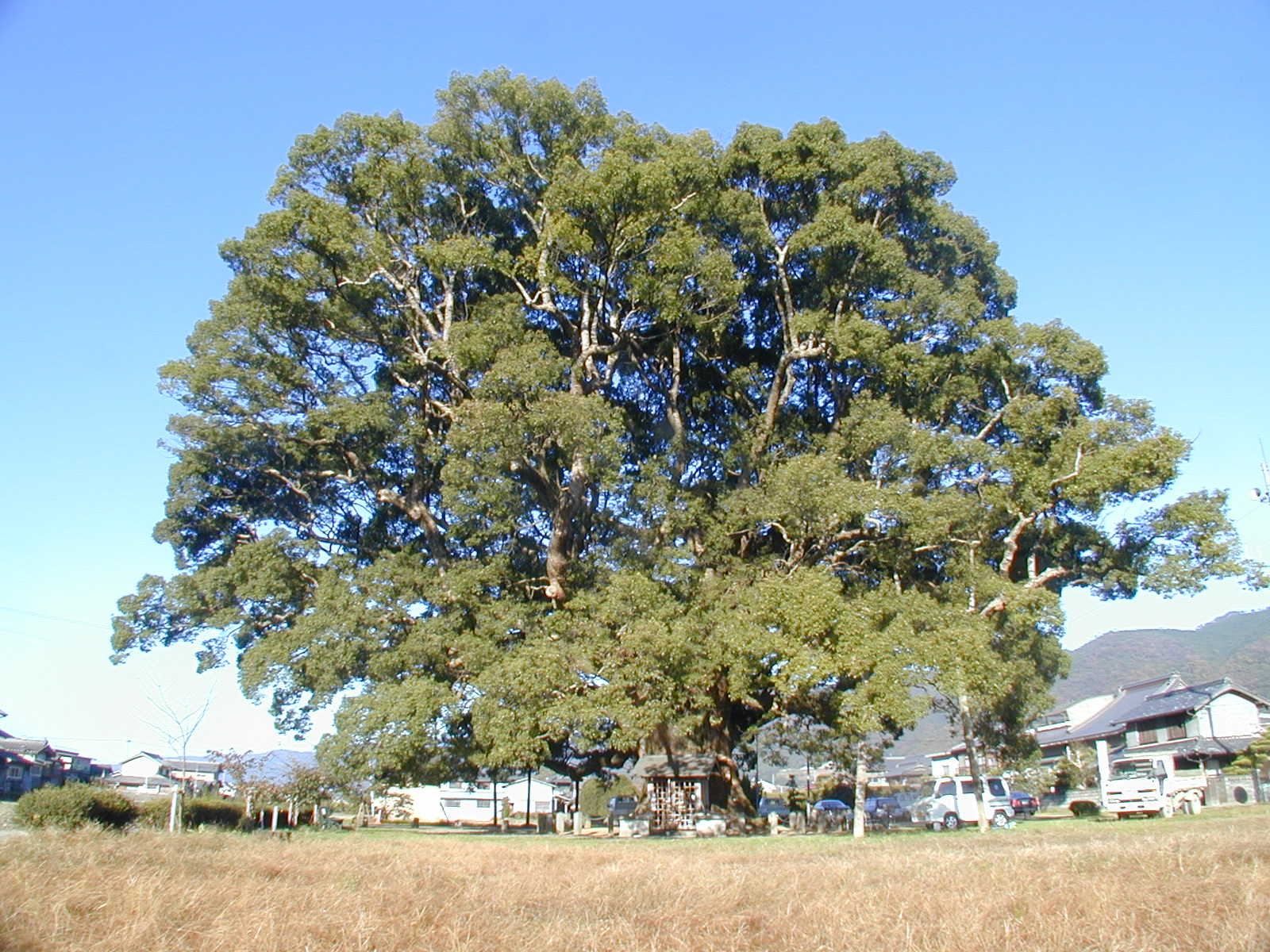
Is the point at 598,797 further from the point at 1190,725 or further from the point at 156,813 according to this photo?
the point at 156,813

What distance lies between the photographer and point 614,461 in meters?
21.8

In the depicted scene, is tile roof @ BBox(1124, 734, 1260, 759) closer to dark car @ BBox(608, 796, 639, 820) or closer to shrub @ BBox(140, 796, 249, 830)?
dark car @ BBox(608, 796, 639, 820)

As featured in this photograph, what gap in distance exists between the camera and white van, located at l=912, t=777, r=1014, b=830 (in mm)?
26672

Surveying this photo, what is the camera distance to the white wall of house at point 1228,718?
3778cm

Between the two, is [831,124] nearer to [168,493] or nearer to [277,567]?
[277,567]

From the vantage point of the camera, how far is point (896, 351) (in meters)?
23.8

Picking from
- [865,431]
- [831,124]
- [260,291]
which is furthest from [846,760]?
[260,291]

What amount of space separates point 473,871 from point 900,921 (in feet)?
18.7

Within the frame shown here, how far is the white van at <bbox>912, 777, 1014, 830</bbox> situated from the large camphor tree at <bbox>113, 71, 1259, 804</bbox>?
1.76m

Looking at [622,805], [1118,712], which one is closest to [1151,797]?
[622,805]

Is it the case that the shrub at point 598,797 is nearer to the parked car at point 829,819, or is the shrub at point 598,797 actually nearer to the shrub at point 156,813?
the parked car at point 829,819

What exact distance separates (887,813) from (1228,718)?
17230mm

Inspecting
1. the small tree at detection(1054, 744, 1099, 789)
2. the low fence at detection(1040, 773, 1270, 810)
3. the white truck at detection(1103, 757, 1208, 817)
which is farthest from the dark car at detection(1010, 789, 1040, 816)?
the small tree at detection(1054, 744, 1099, 789)

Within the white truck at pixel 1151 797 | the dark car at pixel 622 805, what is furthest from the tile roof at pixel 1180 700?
the dark car at pixel 622 805
